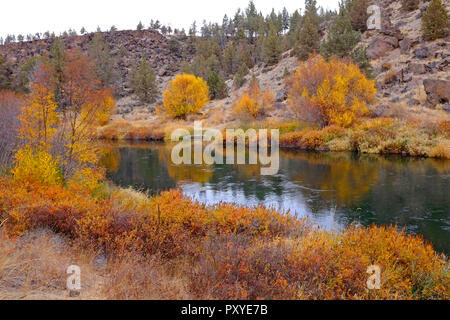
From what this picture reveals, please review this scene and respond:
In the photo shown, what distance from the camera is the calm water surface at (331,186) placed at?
11.4 m

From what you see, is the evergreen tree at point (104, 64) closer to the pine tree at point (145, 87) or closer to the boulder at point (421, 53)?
the pine tree at point (145, 87)

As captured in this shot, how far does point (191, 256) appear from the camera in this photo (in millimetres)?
6359

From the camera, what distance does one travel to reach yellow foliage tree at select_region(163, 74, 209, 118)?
4997 centimetres

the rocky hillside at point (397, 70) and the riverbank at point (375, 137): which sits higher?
the rocky hillside at point (397, 70)

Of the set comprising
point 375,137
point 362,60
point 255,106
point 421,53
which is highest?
point 421,53

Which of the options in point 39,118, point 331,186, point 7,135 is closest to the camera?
point 39,118

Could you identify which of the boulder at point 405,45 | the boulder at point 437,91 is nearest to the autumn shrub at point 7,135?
the boulder at point 437,91

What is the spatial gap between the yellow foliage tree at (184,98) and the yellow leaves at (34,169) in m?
39.8

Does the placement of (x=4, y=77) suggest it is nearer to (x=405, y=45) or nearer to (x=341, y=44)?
(x=341, y=44)

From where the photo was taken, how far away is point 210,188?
16359 millimetres

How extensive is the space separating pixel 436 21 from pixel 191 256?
4577 centimetres

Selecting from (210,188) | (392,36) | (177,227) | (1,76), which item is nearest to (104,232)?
(177,227)

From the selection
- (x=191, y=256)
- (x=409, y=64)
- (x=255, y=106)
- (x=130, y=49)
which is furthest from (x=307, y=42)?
(x=130, y=49)

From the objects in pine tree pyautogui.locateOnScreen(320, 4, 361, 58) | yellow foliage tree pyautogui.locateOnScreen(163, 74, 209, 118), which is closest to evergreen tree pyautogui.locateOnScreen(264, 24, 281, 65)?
yellow foliage tree pyautogui.locateOnScreen(163, 74, 209, 118)
